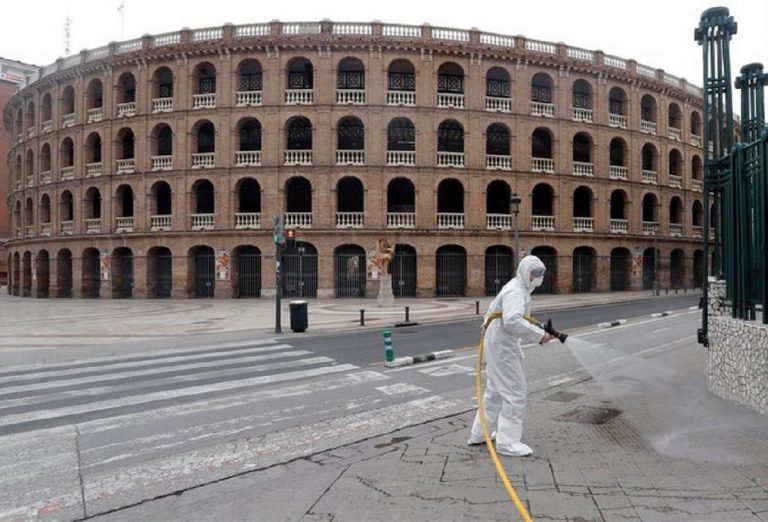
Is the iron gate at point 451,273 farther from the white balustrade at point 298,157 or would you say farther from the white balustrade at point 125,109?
the white balustrade at point 125,109

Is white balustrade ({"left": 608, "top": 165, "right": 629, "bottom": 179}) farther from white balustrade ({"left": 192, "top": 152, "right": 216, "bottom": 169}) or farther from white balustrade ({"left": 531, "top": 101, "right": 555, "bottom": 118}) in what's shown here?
white balustrade ({"left": 192, "top": 152, "right": 216, "bottom": 169})

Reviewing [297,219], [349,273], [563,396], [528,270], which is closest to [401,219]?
[349,273]

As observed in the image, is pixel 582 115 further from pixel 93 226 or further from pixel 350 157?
pixel 93 226

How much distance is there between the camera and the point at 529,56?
31484mm

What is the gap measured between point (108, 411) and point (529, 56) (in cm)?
3167

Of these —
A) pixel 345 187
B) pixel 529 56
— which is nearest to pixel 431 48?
pixel 529 56

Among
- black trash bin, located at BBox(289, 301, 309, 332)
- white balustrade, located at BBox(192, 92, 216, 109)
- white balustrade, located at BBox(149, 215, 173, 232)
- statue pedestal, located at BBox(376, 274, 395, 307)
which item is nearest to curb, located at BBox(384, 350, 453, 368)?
black trash bin, located at BBox(289, 301, 309, 332)

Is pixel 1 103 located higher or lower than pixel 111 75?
higher

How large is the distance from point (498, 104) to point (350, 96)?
30.7ft

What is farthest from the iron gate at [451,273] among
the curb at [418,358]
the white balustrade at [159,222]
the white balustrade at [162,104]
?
the curb at [418,358]

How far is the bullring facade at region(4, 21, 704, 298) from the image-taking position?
2981 centimetres

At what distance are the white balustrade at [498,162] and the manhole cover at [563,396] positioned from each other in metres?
25.1

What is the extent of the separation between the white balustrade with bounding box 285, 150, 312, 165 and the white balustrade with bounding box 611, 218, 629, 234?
2064 centimetres

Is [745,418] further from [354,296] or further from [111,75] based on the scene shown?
[111,75]
